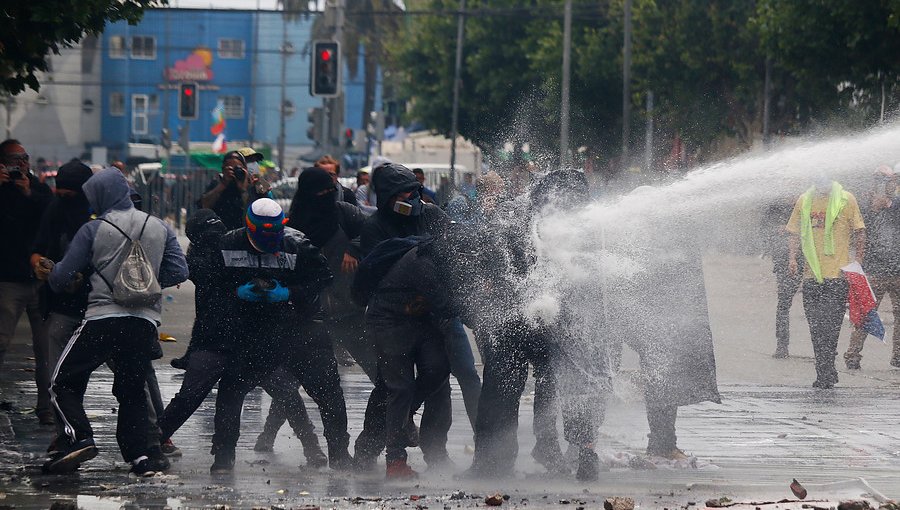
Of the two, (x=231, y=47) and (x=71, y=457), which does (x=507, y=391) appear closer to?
(x=71, y=457)

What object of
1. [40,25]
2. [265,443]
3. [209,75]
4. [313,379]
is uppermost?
[209,75]

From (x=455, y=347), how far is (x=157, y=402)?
6.16 ft

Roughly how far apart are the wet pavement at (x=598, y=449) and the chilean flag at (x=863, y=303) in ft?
1.42

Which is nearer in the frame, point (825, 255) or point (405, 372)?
point (405, 372)

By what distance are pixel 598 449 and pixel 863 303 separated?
15.3 feet

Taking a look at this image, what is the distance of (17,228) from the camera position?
30.5ft

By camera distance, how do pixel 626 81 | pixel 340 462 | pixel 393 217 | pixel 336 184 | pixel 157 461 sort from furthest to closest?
pixel 626 81 < pixel 336 184 < pixel 393 217 < pixel 340 462 < pixel 157 461

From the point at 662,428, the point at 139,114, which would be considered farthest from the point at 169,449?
the point at 139,114

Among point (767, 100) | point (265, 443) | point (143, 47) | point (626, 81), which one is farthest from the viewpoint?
point (143, 47)

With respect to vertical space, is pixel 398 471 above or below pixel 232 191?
below

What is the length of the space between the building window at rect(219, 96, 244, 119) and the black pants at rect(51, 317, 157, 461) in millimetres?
65257

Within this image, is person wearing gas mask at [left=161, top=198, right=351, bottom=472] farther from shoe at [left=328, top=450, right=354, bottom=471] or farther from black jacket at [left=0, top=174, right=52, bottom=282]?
black jacket at [left=0, top=174, right=52, bottom=282]

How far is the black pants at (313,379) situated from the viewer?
26.1 ft

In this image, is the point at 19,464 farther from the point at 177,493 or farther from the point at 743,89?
the point at 743,89
